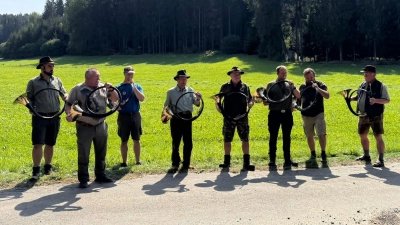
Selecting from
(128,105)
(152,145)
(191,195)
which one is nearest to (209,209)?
(191,195)

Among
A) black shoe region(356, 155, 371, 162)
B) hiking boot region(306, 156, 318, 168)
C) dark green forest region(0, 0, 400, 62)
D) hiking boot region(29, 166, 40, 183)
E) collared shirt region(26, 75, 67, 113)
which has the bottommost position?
hiking boot region(306, 156, 318, 168)

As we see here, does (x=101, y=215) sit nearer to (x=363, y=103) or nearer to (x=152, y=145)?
(x=363, y=103)

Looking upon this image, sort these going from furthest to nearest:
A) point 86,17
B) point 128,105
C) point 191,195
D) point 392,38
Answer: point 86,17, point 392,38, point 128,105, point 191,195

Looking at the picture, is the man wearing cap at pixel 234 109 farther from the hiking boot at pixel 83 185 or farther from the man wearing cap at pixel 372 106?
the hiking boot at pixel 83 185

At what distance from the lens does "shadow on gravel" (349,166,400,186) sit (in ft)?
30.6

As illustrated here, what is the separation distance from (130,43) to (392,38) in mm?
61073

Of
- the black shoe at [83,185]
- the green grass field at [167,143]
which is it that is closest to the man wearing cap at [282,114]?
the green grass field at [167,143]

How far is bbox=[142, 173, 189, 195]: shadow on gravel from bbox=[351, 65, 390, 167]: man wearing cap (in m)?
4.80

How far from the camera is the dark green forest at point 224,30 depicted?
208ft

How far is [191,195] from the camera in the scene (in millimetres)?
8375

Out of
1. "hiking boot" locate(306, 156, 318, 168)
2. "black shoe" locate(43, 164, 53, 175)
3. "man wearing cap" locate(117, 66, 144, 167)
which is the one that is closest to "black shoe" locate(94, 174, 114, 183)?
"black shoe" locate(43, 164, 53, 175)

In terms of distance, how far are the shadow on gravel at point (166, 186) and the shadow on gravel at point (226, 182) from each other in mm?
428

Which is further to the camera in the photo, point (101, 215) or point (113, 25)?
point (113, 25)

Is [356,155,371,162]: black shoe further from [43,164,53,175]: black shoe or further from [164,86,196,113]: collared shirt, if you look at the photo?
[43,164,53,175]: black shoe
